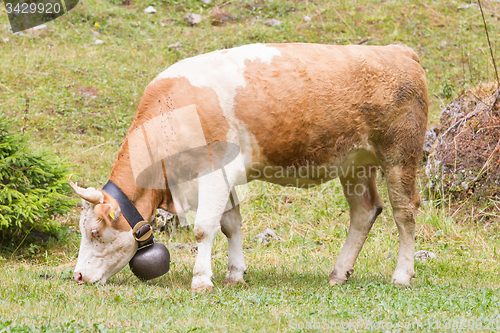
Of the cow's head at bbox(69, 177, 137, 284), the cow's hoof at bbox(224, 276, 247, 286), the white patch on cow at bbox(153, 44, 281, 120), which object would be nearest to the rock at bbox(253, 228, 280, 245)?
the cow's hoof at bbox(224, 276, 247, 286)

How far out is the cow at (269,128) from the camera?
15.5ft

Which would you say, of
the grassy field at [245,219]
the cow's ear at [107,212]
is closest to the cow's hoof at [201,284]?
the grassy field at [245,219]

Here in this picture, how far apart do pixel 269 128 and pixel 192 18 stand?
10.9m

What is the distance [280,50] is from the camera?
506cm

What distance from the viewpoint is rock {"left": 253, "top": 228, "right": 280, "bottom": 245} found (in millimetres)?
7344

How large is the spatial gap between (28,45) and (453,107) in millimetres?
9698

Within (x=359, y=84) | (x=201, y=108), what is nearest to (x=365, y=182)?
(x=359, y=84)

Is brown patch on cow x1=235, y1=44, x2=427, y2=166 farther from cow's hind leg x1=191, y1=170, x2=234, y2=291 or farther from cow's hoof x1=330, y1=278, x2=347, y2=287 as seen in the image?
cow's hoof x1=330, y1=278, x2=347, y2=287

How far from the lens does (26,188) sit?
20.9ft

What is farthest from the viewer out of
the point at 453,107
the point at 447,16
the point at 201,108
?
the point at 447,16

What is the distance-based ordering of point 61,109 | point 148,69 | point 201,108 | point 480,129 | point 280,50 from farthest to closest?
point 148,69
point 61,109
point 480,129
point 280,50
point 201,108

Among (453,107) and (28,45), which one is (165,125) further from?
(28,45)

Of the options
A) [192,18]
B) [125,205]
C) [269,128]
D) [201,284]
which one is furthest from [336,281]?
[192,18]

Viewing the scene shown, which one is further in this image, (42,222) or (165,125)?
(42,222)
